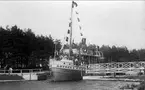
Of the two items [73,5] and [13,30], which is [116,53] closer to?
[13,30]

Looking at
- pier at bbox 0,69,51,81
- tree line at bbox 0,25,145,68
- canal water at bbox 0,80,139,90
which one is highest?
tree line at bbox 0,25,145,68

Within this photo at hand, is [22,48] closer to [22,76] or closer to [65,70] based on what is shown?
[22,76]

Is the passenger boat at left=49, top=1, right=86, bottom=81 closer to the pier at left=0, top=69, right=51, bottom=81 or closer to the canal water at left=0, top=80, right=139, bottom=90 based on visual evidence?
the pier at left=0, top=69, right=51, bottom=81

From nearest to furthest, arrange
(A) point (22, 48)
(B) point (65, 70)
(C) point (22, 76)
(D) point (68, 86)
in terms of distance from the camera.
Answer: (D) point (68, 86)
(B) point (65, 70)
(C) point (22, 76)
(A) point (22, 48)

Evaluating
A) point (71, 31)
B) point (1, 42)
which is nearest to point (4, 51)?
point (1, 42)

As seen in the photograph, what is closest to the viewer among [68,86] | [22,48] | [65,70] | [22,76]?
[68,86]

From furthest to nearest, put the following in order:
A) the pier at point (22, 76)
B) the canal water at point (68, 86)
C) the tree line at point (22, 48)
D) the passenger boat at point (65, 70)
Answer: the tree line at point (22, 48) → the pier at point (22, 76) → the passenger boat at point (65, 70) → the canal water at point (68, 86)

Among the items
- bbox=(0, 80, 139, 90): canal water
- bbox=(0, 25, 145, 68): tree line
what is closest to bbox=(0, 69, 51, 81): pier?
bbox=(0, 25, 145, 68): tree line

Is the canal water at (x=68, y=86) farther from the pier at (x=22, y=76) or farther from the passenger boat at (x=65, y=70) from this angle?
the pier at (x=22, y=76)

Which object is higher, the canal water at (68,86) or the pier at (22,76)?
the pier at (22,76)

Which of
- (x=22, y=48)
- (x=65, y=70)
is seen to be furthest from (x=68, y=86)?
(x=22, y=48)

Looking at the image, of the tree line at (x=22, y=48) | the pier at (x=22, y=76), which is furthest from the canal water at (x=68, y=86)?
the tree line at (x=22, y=48)

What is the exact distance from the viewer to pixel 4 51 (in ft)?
308

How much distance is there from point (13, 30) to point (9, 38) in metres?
4.25
